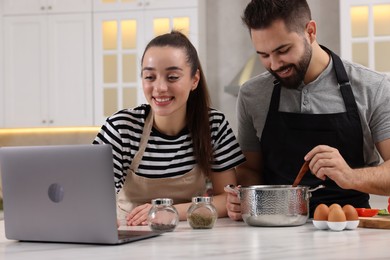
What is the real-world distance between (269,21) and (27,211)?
1041mm

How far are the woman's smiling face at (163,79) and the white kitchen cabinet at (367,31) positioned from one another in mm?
2026

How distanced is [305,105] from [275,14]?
1.17 feet

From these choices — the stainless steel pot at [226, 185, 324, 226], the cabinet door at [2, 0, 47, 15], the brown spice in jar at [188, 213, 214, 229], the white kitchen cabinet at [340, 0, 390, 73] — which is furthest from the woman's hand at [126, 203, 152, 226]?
the cabinet door at [2, 0, 47, 15]

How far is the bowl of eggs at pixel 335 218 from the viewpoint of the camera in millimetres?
1737

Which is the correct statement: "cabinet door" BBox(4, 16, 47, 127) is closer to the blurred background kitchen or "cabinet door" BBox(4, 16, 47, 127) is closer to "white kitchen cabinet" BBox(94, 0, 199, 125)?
the blurred background kitchen

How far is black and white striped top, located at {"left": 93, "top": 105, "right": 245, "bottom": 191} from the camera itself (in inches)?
89.1

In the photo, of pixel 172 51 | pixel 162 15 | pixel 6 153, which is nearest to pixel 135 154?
pixel 172 51

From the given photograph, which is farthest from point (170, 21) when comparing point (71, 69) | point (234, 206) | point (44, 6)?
point (234, 206)

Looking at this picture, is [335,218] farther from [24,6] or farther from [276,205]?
[24,6]

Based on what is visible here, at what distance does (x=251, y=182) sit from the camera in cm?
243

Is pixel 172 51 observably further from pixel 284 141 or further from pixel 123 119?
pixel 284 141

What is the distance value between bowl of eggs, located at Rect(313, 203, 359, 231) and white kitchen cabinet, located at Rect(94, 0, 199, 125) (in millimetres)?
2701

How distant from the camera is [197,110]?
2.35 m

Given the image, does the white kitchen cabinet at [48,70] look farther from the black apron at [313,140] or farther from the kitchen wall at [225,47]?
Result: the black apron at [313,140]
